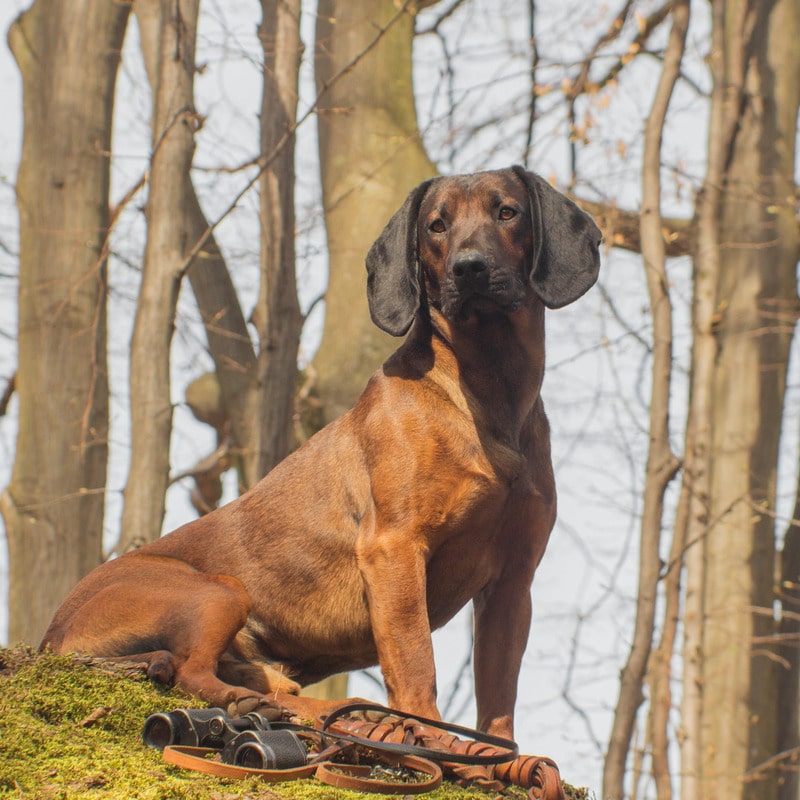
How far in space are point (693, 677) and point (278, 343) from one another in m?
4.87

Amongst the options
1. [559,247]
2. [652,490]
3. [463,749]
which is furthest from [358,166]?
[463,749]

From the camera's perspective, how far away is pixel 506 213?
14.1 feet

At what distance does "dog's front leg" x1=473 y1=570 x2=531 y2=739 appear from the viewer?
4227 millimetres

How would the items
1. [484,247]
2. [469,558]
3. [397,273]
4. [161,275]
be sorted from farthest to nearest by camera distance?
[161,275], [397,273], [469,558], [484,247]

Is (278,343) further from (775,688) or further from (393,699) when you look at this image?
(775,688)

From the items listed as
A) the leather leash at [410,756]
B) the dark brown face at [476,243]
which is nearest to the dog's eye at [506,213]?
the dark brown face at [476,243]

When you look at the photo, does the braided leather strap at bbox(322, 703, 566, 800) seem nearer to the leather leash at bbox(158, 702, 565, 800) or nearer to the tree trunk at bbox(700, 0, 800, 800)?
the leather leash at bbox(158, 702, 565, 800)

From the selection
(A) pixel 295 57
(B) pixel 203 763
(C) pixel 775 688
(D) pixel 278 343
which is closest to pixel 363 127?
(A) pixel 295 57

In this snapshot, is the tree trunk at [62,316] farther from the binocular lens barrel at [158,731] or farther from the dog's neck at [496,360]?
the binocular lens barrel at [158,731]

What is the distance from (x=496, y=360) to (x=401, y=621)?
1100 millimetres

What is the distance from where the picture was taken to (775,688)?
10312 mm

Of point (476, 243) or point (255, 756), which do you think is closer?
point (255, 756)

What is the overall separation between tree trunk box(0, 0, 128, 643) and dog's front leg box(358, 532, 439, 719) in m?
4.61

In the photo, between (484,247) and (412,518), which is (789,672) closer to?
(412,518)
